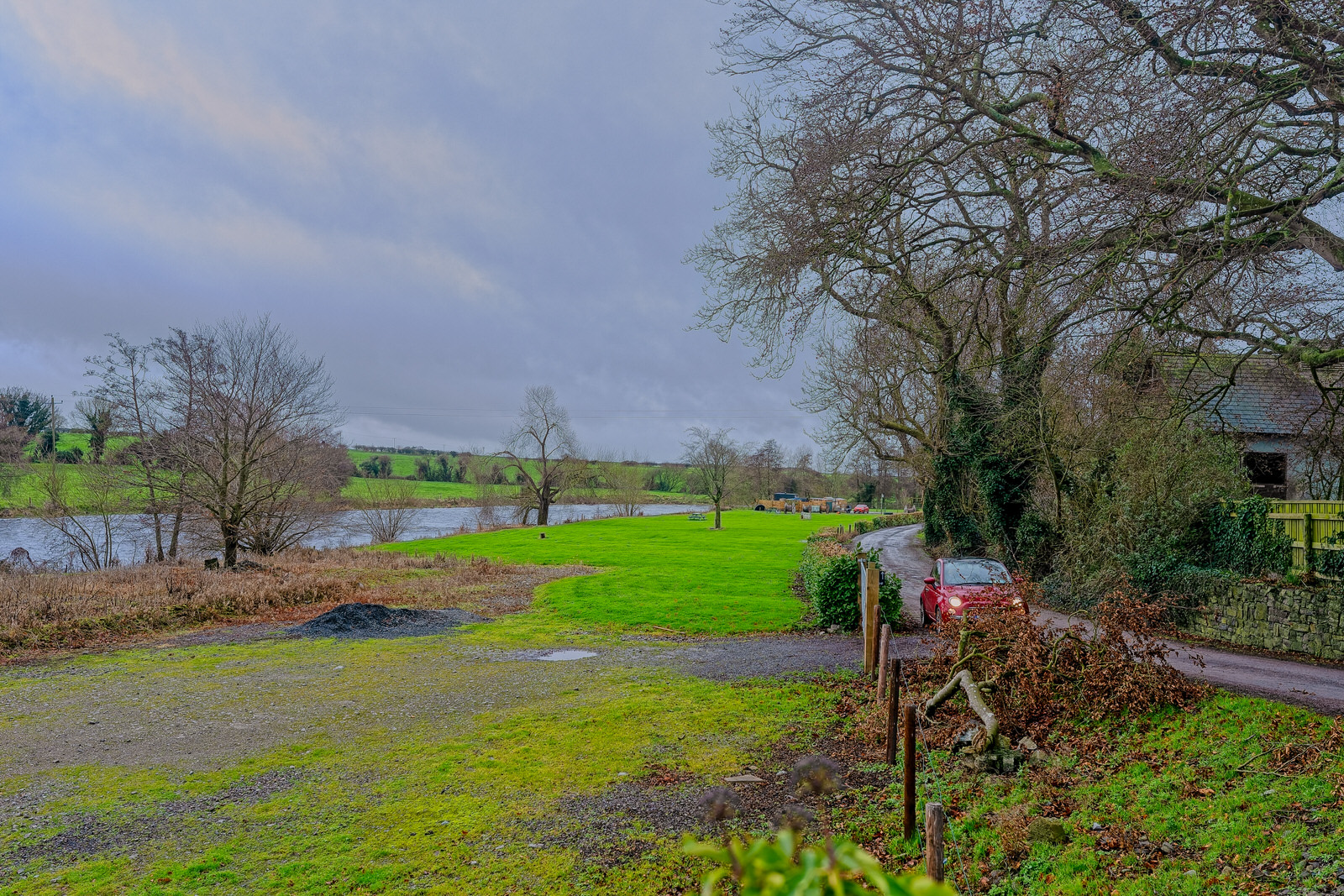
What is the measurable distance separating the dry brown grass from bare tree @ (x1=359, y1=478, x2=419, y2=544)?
647 inches

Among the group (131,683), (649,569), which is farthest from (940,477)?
(131,683)

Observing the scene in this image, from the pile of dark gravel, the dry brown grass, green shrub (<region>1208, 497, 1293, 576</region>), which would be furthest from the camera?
the pile of dark gravel

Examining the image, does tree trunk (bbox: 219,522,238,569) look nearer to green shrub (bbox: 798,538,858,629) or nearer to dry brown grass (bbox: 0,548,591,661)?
dry brown grass (bbox: 0,548,591,661)

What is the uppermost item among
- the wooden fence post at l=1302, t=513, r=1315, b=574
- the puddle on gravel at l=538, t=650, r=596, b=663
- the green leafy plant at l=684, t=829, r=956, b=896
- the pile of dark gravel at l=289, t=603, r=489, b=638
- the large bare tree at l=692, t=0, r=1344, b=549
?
the large bare tree at l=692, t=0, r=1344, b=549

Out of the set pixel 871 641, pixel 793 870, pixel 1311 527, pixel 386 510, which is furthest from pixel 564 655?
pixel 386 510

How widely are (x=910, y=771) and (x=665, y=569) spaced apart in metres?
24.2

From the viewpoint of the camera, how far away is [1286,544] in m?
14.1

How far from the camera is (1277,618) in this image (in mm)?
13617

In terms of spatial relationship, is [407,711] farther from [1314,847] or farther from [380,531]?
[380,531]

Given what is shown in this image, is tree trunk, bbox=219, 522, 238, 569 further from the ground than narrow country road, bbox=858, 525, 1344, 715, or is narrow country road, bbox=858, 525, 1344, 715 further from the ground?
tree trunk, bbox=219, 522, 238, 569

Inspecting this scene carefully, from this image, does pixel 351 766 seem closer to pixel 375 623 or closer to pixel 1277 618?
pixel 375 623

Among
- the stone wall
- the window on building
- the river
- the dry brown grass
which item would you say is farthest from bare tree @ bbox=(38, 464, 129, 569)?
the window on building

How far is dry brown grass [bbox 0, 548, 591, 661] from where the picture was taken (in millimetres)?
14328

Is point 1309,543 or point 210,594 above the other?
point 1309,543
